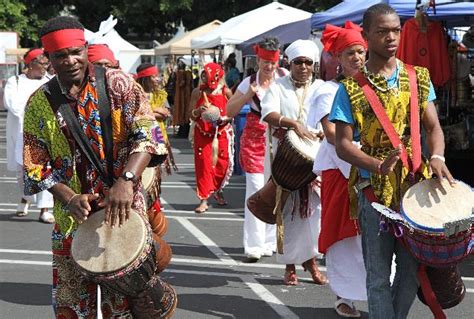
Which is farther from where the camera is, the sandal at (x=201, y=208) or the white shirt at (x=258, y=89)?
the sandal at (x=201, y=208)

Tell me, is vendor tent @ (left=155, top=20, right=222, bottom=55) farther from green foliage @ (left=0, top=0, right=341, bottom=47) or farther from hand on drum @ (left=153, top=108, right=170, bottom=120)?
hand on drum @ (left=153, top=108, right=170, bottom=120)

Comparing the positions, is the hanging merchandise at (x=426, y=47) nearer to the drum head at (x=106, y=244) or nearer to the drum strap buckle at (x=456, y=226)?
the drum strap buckle at (x=456, y=226)

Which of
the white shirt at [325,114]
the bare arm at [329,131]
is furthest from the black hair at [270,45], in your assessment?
the bare arm at [329,131]

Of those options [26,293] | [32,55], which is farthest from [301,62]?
[32,55]

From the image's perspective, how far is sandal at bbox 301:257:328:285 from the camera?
25.0 ft

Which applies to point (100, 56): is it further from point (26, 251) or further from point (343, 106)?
point (343, 106)

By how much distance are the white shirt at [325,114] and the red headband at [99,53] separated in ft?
6.43

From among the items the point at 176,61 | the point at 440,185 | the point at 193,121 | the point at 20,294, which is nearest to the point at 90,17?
the point at 176,61

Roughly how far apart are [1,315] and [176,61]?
23711 mm

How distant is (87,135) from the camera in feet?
15.3

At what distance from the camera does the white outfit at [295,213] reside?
747 cm

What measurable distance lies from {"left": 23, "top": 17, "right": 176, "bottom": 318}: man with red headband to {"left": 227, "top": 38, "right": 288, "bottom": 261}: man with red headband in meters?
3.44

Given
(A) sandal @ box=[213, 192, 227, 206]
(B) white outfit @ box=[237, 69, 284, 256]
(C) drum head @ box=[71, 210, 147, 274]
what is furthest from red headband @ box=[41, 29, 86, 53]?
(A) sandal @ box=[213, 192, 227, 206]

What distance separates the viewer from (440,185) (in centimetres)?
473
